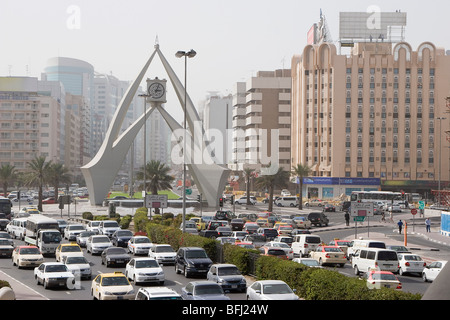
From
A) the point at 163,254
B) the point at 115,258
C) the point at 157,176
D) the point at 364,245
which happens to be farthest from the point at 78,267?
the point at 157,176

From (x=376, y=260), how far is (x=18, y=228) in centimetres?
2929

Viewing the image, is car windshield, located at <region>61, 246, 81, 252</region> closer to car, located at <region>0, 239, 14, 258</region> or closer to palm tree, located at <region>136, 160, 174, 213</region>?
car, located at <region>0, 239, 14, 258</region>

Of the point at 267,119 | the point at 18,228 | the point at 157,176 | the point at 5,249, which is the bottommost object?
the point at 5,249

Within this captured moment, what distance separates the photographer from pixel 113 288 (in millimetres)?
21203

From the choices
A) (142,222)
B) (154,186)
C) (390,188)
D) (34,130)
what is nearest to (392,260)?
(142,222)

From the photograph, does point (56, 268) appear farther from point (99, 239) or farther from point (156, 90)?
point (156, 90)

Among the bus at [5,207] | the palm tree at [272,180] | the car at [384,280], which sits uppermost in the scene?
the palm tree at [272,180]

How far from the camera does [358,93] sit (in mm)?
116250

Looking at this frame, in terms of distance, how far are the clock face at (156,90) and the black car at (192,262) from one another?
182 ft

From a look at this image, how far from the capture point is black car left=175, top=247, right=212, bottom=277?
28266mm

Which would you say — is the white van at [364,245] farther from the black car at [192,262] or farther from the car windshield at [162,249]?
the car windshield at [162,249]

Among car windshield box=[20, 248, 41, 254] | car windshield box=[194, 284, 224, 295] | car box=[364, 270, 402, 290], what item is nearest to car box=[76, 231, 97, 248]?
car windshield box=[20, 248, 41, 254]

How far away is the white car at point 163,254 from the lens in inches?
1288

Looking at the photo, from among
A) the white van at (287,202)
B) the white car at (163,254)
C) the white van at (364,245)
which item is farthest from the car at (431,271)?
the white van at (287,202)
